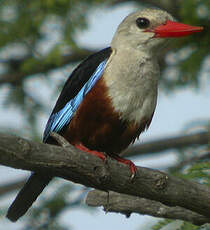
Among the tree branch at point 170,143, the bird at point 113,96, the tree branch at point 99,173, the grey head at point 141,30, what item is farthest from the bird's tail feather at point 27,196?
the tree branch at point 170,143

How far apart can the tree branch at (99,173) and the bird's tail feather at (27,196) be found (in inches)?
36.2

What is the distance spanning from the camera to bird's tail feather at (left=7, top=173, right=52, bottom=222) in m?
4.07

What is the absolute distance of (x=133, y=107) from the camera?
4.07 metres

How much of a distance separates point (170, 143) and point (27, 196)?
178cm

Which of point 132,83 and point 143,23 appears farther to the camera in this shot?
point 143,23

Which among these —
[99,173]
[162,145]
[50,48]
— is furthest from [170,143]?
[99,173]

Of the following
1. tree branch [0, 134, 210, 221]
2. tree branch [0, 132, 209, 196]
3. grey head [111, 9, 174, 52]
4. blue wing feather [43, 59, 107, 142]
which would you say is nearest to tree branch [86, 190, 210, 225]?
tree branch [0, 134, 210, 221]

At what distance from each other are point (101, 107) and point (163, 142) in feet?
5.40

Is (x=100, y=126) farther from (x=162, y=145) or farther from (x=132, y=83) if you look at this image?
(x=162, y=145)

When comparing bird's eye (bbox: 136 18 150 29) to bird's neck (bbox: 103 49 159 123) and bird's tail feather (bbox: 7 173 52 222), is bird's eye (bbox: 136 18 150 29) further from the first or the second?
bird's tail feather (bbox: 7 173 52 222)

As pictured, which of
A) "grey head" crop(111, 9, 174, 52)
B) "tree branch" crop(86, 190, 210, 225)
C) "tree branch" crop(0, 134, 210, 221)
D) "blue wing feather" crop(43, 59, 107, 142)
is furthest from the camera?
"grey head" crop(111, 9, 174, 52)

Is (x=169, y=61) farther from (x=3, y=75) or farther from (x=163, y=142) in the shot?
(x=3, y=75)

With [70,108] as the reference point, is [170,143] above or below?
below

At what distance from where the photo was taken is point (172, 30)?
4.32 meters
